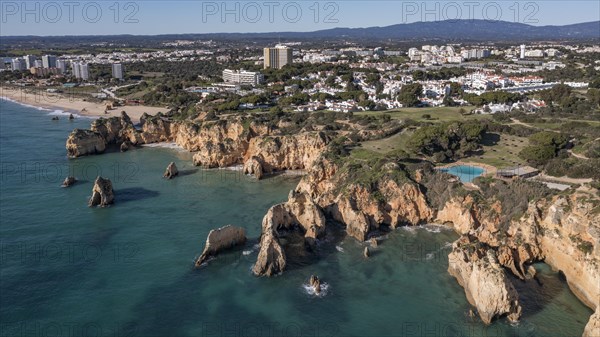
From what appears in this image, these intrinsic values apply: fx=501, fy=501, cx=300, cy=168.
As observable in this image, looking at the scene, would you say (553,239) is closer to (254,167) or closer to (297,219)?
(297,219)

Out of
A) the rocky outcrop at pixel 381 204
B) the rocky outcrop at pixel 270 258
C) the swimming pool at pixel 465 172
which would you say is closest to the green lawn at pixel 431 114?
the swimming pool at pixel 465 172

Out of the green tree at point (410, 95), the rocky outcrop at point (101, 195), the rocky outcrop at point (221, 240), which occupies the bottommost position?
the rocky outcrop at point (221, 240)

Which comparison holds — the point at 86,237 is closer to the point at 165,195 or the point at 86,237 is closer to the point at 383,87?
the point at 165,195

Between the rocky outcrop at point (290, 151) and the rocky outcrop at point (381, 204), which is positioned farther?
the rocky outcrop at point (290, 151)

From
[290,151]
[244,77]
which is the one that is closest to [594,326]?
[290,151]

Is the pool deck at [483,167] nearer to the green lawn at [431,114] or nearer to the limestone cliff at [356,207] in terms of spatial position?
the limestone cliff at [356,207]

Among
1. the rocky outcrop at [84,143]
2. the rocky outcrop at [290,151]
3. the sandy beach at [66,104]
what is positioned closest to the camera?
the rocky outcrop at [290,151]
